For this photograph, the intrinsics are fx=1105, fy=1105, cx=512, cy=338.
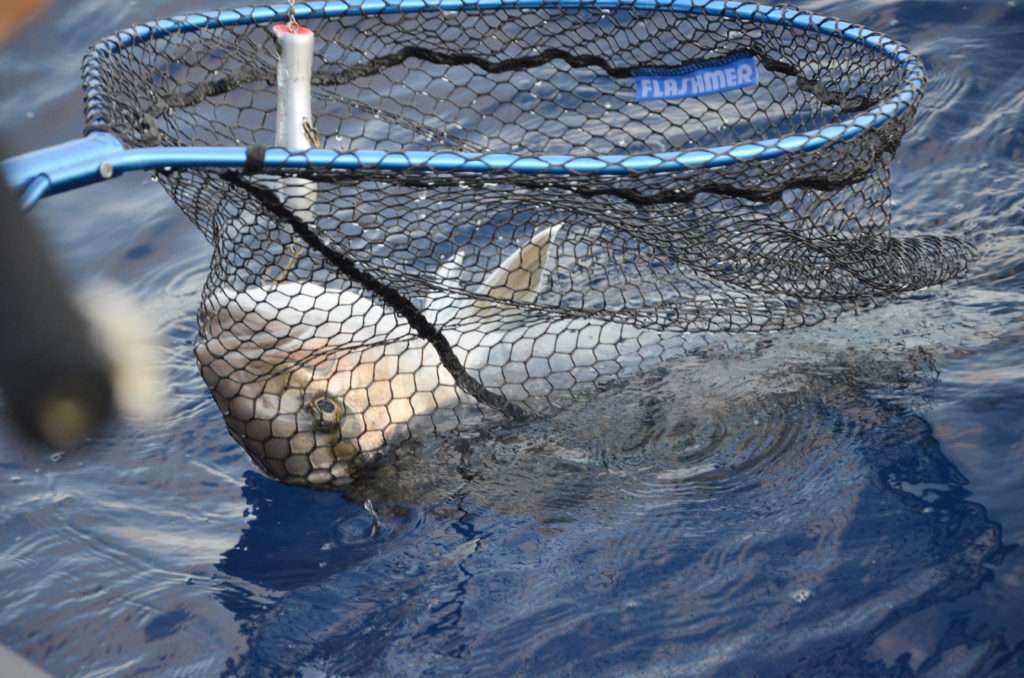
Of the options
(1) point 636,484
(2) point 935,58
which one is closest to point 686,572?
(1) point 636,484

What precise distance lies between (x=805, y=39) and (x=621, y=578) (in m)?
2.74

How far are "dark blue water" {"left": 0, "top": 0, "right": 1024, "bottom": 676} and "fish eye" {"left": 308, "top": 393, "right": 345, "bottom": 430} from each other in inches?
16.1

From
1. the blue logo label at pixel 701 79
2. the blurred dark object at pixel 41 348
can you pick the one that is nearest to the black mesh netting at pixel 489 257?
the blue logo label at pixel 701 79

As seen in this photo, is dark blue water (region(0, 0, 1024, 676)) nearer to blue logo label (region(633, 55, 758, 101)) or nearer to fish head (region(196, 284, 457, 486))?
fish head (region(196, 284, 457, 486))

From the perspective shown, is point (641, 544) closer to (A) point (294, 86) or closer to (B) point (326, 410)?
(B) point (326, 410)

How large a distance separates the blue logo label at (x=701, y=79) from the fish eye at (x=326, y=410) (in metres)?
2.00

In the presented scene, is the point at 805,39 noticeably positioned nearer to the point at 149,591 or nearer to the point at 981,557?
the point at 981,557

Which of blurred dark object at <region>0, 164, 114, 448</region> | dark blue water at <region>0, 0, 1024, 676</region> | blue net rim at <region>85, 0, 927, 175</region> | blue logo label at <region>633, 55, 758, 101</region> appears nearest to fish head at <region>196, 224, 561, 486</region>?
dark blue water at <region>0, 0, 1024, 676</region>

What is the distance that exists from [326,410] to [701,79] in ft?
7.17

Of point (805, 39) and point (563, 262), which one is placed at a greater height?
point (805, 39)

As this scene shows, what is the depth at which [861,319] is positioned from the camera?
507cm

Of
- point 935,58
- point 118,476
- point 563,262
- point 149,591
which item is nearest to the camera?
point 149,591

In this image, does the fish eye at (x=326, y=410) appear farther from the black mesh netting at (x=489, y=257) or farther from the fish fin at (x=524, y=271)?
the fish fin at (x=524, y=271)

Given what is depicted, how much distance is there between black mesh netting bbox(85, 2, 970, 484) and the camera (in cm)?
380
